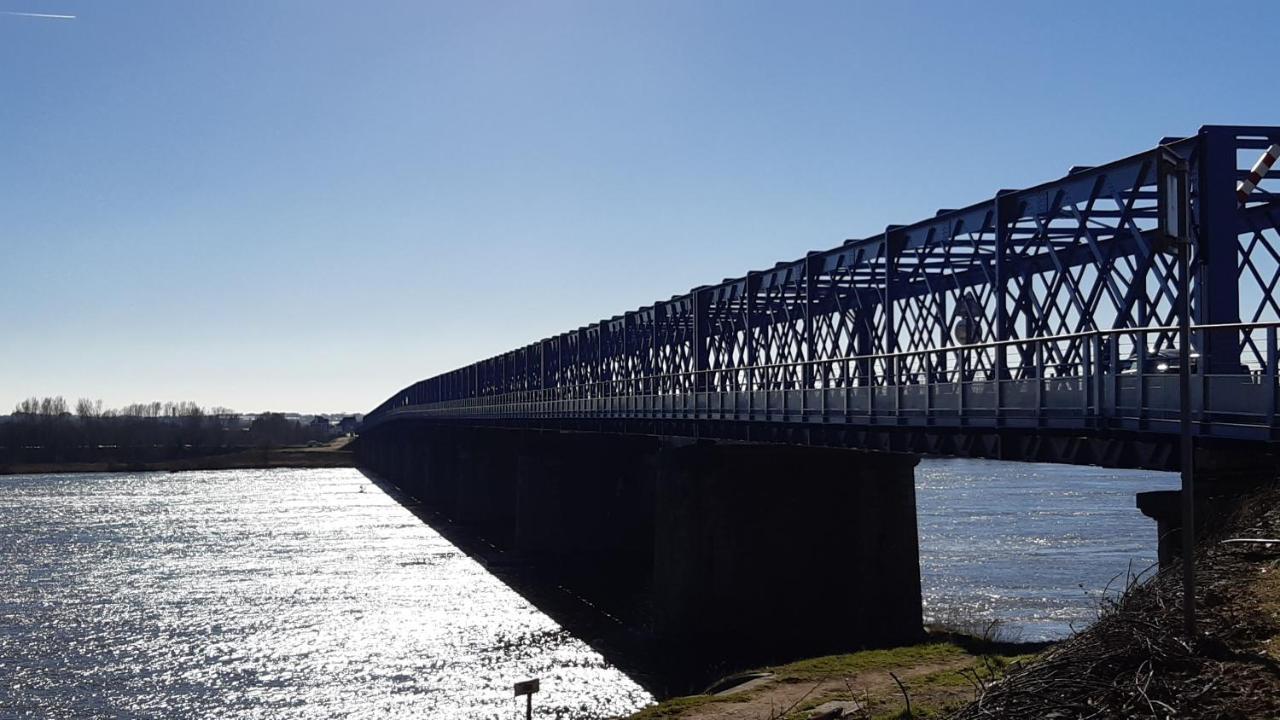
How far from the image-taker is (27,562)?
216ft

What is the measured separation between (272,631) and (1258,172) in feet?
119

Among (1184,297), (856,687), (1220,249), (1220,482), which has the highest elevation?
(1220,249)

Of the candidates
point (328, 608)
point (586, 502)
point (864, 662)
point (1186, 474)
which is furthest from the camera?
point (586, 502)

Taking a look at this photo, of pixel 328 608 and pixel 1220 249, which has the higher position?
pixel 1220 249

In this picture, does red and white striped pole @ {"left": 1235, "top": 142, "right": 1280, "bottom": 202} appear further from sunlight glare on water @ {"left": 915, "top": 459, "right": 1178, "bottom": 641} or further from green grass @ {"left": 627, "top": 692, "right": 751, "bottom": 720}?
green grass @ {"left": 627, "top": 692, "right": 751, "bottom": 720}

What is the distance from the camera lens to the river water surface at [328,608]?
34.8 m

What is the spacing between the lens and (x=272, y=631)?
44844 millimetres

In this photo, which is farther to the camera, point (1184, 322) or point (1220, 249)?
point (1220, 249)

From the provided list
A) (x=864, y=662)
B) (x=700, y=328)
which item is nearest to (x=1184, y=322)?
(x=864, y=662)

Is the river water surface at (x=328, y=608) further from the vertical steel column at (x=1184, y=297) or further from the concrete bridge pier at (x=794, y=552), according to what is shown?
the vertical steel column at (x=1184, y=297)

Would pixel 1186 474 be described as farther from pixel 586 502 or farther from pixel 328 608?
pixel 586 502

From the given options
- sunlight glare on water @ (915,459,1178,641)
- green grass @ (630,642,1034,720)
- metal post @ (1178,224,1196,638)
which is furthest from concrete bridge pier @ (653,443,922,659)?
metal post @ (1178,224,1196,638)

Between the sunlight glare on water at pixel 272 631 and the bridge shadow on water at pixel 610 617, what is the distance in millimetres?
814

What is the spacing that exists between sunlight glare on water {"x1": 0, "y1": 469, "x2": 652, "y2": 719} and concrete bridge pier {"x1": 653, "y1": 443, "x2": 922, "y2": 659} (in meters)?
4.42
